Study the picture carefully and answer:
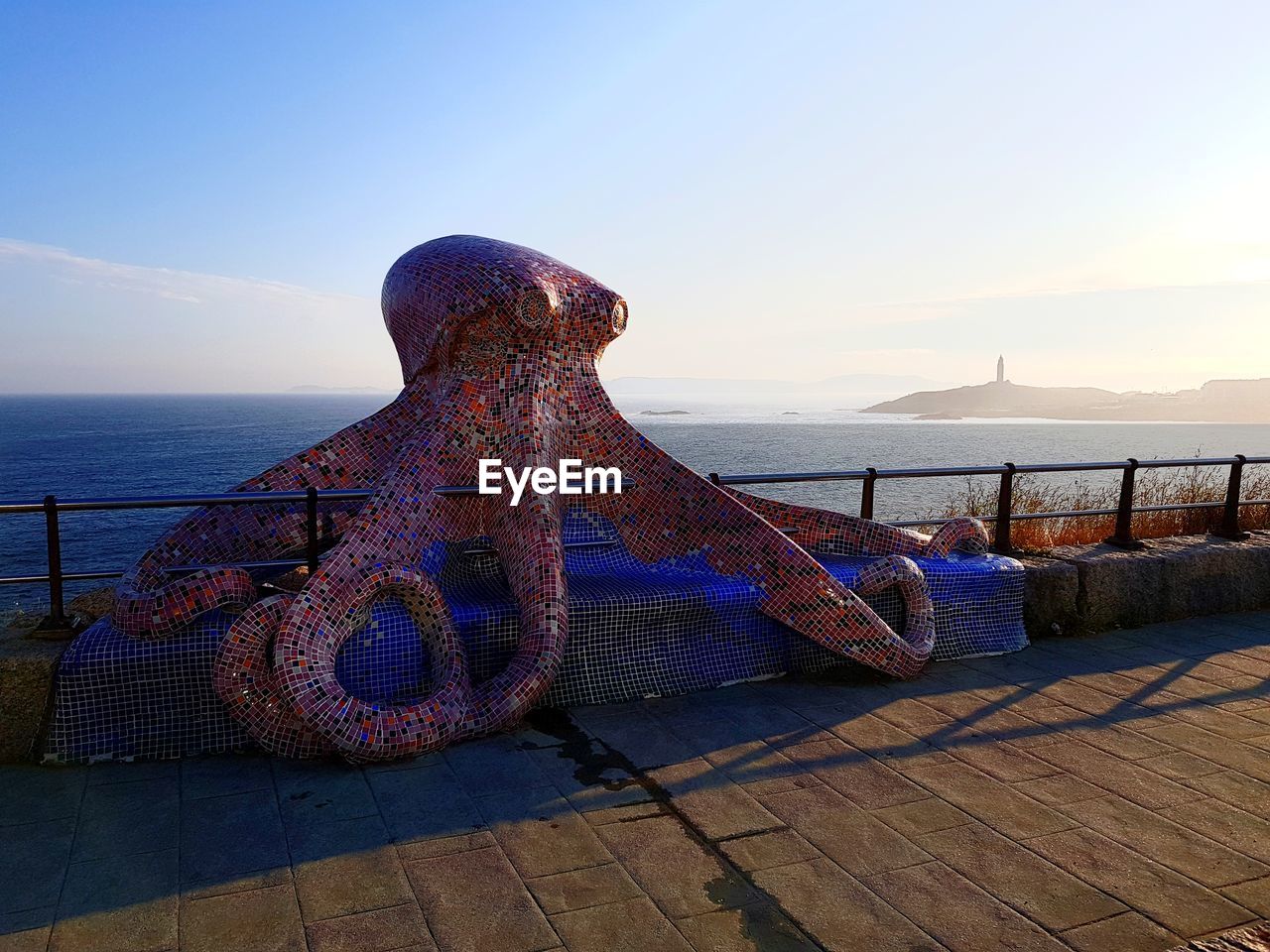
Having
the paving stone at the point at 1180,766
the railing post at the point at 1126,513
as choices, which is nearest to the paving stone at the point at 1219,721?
the paving stone at the point at 1180,766

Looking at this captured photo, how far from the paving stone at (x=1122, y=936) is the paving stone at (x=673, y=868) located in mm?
1079

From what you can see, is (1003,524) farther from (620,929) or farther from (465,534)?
(620,929)

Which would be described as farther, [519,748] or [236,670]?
[519,748]

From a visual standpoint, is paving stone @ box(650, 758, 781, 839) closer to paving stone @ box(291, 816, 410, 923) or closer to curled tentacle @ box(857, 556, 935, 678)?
paving stone @ box(291, 816, 410, 923)

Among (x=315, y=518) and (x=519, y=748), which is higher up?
(x=315, y=518)

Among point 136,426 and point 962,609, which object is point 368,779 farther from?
point 136,426

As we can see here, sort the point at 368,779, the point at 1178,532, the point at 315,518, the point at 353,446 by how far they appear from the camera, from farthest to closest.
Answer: the point at 1178,532 → the point at 353,446 → the point at 315,518 → the point at 368,779

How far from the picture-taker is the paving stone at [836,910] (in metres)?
3.01

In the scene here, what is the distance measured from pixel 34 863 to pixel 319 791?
1.04m

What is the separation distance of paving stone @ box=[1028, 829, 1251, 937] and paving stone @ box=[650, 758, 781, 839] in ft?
3.58

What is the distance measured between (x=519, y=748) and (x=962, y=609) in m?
3.28

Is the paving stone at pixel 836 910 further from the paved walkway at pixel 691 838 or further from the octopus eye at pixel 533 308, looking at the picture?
the octopus eye at pixel 533 308

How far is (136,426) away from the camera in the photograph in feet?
309

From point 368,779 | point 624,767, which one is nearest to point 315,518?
point 368,779
